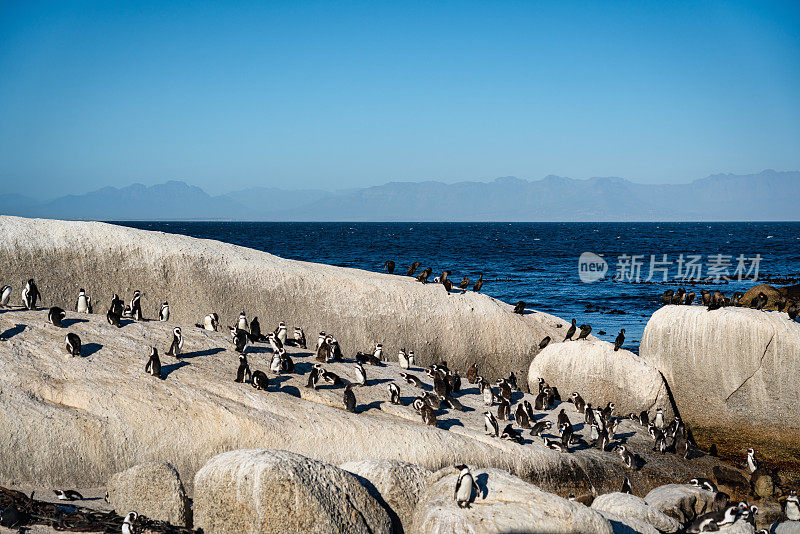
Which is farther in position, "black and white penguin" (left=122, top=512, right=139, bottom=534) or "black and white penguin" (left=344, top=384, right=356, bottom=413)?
"black and white penguin" (left=344, top=384, right=356, bottom=413)

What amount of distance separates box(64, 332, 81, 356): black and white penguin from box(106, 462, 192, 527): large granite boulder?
15.1 feet

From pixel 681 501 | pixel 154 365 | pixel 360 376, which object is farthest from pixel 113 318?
pixel 681 501

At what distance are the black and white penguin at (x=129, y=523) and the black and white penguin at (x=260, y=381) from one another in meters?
5.42

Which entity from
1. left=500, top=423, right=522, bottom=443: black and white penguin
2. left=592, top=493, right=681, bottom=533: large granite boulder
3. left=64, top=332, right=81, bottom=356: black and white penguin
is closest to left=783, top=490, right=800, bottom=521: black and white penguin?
left=592, top=493, right=681, bottom=533: large granite boulder

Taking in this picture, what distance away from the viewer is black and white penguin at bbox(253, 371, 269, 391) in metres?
16.4

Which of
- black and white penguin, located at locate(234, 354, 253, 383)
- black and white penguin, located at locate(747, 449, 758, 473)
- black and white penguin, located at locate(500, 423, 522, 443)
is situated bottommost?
black and white penguin, located at locate(747, 449, 758, 473)

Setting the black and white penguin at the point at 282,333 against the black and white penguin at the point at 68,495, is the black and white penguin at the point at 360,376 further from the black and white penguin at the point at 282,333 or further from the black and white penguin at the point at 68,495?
the black and white penguin at the point at 68,495

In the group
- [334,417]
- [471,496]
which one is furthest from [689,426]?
[471,496]

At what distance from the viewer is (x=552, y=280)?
223 feet

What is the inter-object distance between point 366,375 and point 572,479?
6513 millimetres

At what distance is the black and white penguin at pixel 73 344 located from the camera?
15.6 meters

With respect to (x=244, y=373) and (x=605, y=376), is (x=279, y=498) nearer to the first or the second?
(x=244, y=373)

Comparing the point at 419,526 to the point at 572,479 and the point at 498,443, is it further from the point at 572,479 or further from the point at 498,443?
the point at 572,479

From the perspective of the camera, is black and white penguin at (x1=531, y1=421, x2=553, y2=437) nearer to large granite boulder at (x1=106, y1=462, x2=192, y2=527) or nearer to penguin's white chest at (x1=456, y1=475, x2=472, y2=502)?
penguin's white chest at (x1=456, y1=475, x2=472, y2=502)
